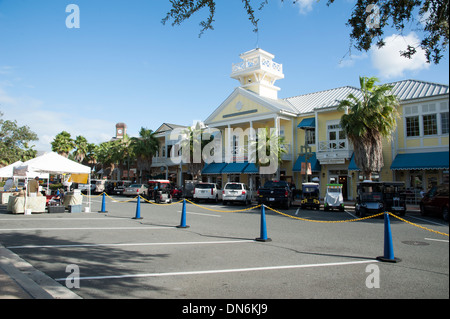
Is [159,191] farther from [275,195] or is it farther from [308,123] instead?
[308,123]

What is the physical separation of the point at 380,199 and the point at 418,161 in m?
8.30

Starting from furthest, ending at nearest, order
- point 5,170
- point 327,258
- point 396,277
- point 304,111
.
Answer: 1. point 304,111
2. point 5,170
3. point 327,258
4. point 396,277

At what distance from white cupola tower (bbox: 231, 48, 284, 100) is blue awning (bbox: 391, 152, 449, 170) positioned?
15843 millimetres

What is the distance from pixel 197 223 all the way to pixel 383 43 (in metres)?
8.87

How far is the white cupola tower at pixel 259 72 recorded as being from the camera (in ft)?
111

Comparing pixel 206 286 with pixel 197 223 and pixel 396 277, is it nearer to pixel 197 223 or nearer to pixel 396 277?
pixel 396 277

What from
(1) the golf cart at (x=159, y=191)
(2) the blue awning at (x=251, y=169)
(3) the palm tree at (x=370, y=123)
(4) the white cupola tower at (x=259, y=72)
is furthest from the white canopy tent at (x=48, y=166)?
(4) the white cupola tower at (x=259, y=72)

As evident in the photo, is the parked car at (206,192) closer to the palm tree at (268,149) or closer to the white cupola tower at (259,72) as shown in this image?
the palm tree at (268,149)

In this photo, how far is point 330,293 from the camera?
467cm

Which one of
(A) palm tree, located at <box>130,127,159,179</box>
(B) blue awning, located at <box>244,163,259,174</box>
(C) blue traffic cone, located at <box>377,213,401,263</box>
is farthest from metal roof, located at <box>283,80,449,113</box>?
(A) palm tree, located at <box>130,127,159,179</box>

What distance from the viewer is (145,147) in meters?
→ 40.6

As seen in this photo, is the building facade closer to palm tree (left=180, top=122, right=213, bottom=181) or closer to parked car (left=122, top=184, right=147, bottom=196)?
palm tree (left=180, top=122, right=213, bottom=181)

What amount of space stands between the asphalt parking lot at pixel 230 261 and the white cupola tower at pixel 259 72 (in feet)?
82.4

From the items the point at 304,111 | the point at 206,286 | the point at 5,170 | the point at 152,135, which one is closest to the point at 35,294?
the point at 206,286
